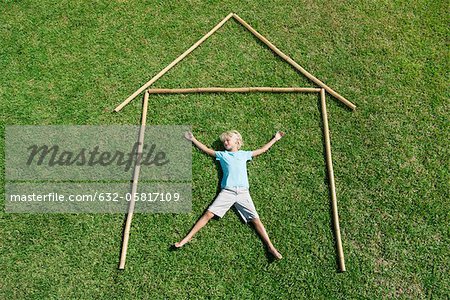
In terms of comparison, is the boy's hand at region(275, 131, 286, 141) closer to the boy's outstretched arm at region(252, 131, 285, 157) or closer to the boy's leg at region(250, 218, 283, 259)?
the boy's outstretched arm at region(252, 131, 285, 157)

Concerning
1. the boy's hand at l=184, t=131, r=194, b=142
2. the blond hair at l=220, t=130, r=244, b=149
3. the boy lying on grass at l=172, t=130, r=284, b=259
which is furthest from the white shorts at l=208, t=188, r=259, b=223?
the boy's hand at l=184, t=131, r=194, b=142

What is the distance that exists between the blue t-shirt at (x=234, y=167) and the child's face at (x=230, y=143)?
3.4 inches

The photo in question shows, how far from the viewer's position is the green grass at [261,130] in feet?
17.3

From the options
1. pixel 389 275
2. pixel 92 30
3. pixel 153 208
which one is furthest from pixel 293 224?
pixel 92 30

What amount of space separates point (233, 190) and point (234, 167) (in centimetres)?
36

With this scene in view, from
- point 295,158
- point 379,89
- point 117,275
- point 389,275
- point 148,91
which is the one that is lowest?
point 117,275

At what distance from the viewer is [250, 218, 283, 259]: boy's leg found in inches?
209

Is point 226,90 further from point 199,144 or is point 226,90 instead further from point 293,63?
point 293,63

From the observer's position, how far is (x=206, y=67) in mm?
6637

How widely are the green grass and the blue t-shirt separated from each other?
225mm

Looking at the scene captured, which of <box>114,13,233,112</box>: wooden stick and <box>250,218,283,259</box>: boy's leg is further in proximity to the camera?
<box>114,13,233,112</box>: wooden stick

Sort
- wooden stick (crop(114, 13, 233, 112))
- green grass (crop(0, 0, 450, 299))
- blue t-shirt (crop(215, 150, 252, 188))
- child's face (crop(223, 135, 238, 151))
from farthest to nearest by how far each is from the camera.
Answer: wooden stick (crop(114, 13, 233, 112)), child's face (crop(223, 135, 238, 151)), blue t-shirt (crop(215, 150, 252, 188)), green grass (crop(0, 0, 450, 299))

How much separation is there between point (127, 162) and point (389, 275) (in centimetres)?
438

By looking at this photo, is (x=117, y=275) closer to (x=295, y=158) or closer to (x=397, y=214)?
(x=295, y=158)
